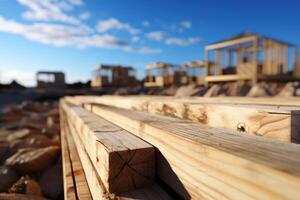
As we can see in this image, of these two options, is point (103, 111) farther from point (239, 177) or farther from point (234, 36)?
point (234, 36)

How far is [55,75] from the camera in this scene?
27562 millimetres

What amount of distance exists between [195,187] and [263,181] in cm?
27

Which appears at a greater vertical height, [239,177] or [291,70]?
[291,70]

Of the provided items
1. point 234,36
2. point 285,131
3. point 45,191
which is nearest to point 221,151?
point 285,131

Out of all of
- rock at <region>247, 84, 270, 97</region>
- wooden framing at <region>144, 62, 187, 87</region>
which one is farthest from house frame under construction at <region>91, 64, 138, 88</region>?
rock at <region>247, 84, 270, 97</region>

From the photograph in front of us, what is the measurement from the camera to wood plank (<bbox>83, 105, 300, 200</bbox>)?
19.3 inches

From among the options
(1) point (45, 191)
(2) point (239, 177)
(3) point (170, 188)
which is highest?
(2) point (239, 177)

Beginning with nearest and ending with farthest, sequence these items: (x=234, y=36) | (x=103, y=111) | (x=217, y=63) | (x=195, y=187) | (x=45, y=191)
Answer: (x=195, y=187)
(x=103, y=111)
(x=45, y=191)
(x=234, y=36)
(x=217, y=63)

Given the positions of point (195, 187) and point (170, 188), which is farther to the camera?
point (170, 188)

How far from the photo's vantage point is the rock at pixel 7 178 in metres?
2.46

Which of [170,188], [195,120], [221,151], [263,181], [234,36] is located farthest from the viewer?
[234,36]

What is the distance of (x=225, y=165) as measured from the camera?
613 millimetres

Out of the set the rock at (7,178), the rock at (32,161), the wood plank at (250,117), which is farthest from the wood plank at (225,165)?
the rock at (32,161)

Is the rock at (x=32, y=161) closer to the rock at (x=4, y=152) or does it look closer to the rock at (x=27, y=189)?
the rock at (x=27, y=189)
